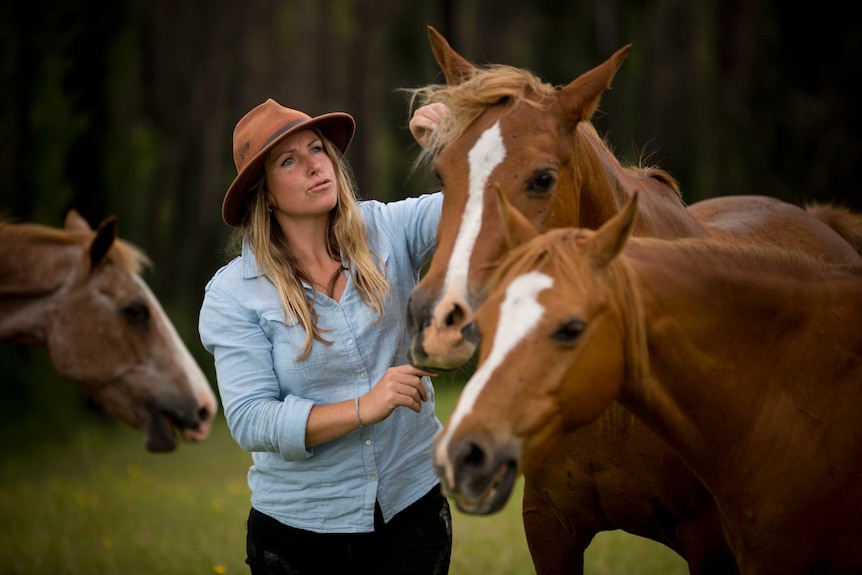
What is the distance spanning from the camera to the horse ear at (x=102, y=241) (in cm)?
599

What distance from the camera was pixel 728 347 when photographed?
2.84 meters

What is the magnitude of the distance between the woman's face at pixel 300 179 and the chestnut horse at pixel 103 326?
8.68 ft

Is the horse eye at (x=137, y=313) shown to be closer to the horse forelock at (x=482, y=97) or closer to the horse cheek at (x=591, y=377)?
the horse forelock at (x=482, y=97)

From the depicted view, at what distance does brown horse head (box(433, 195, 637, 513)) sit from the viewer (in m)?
2.41

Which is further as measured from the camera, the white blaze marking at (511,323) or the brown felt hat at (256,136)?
the brown felt hat at (256,136)

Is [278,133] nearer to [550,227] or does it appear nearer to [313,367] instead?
[313,367]

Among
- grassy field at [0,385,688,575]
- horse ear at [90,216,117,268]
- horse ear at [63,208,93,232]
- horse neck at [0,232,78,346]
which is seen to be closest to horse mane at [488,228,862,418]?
grassy field at [0,385,688,575]

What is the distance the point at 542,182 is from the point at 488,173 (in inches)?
7.5

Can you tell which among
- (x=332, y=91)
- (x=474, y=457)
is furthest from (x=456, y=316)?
(x=332, y=91)

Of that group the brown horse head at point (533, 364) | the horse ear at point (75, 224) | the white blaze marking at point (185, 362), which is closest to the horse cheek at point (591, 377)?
the brown horse head at point (533, 364)

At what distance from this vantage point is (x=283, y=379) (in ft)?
11.4

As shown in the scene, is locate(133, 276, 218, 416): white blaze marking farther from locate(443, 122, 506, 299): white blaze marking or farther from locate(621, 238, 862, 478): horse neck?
locate(621, 238, 862, 478): horse neck

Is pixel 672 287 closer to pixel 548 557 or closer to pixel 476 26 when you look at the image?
pixel 548 557

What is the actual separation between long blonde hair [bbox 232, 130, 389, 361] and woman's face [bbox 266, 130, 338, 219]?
65 millimetres
